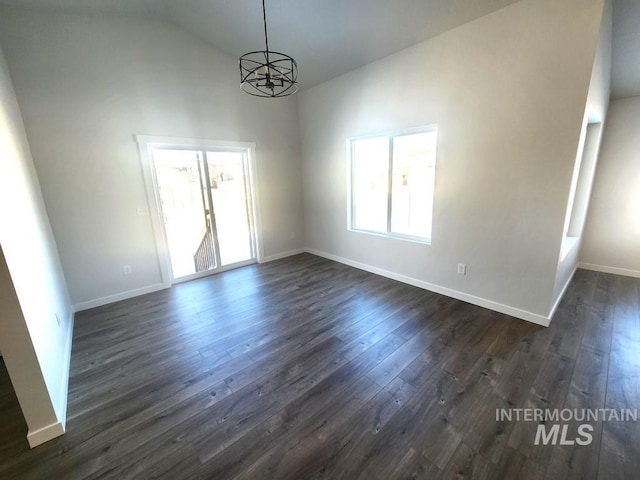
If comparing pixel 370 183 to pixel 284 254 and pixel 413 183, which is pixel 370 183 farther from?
pixel 284 254

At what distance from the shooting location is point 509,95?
2523 millimetres

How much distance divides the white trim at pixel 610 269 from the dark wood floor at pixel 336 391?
698mm

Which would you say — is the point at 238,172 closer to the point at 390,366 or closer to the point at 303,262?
the point at 303,262

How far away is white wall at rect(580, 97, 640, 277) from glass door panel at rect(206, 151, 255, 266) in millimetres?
5574

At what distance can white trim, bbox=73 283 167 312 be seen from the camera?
3295 mm

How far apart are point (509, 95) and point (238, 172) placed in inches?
152

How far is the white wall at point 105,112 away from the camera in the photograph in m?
2.82

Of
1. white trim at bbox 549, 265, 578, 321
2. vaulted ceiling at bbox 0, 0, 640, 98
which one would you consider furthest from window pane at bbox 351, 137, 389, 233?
white trim at bbox 549, 265, 578, 321

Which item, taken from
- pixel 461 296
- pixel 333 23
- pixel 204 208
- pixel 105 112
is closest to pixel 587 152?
pixel 461 296

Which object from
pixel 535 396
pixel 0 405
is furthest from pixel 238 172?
pixel 535 396

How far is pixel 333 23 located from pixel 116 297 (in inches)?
175

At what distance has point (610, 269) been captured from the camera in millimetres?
3912

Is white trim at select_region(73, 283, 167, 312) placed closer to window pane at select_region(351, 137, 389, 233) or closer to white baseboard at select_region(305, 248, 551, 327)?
white baseboard at select_region(305, 248, 551, 327)

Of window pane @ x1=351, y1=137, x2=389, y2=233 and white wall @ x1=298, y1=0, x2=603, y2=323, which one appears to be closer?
white wall @ x1=298, y1=0, x2=603, y2=323
